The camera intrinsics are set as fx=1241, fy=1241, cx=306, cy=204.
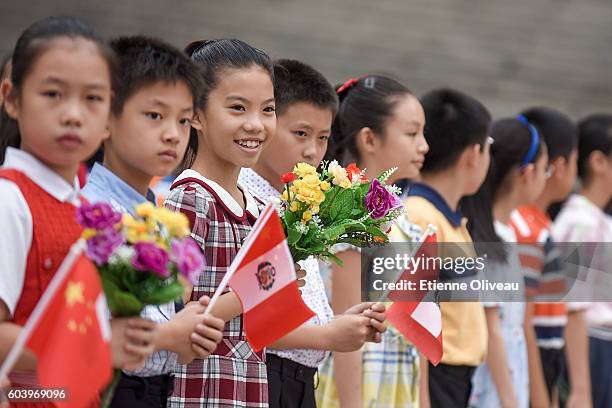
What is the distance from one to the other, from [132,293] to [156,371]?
736 millimetres

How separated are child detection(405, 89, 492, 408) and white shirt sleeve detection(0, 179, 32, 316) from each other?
8.25ft

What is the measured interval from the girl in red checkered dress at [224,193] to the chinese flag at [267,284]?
8cm

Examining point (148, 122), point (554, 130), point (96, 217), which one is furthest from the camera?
point (554, 130)

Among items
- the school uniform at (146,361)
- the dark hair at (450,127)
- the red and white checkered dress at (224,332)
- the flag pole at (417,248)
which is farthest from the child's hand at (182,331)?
the dark hair at (450,127)

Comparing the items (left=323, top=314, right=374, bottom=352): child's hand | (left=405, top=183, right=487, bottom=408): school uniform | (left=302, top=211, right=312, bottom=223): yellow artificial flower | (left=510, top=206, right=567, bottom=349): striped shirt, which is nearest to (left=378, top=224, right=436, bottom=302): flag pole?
(left=323, top=314, right=374, bottom=352): child's hand

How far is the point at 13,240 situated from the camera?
281 cm

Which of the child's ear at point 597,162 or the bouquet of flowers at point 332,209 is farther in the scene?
the child's ear at point 597,162

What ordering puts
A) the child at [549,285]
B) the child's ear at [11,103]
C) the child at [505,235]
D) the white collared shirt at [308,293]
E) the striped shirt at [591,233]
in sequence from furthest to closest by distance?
the striped shirt at [591,233]
the child at [549,285]
the child at [505,235]
the white collared shirt at [308,293]
the child's ear at [11,103]

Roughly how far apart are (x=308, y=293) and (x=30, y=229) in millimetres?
1500

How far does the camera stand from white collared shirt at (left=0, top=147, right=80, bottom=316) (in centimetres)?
279

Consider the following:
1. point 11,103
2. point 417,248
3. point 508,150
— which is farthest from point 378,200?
point 508,150

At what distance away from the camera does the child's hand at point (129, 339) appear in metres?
2.75

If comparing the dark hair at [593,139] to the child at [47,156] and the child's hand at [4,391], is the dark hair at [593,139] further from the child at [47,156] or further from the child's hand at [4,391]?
the child's hand at [4,391]

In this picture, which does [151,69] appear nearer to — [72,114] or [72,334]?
[72,114]
